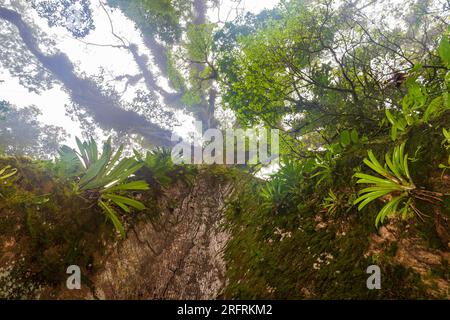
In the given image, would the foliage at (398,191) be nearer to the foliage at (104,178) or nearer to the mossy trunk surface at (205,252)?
the mossy trunk surface at (205,252)

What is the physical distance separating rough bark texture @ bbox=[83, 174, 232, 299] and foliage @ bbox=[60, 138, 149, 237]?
14.6 inches

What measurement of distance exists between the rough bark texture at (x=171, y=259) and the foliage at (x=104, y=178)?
370 millimetres

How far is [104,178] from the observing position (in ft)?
8.96

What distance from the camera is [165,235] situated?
3381 mm

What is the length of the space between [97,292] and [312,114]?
183 inches

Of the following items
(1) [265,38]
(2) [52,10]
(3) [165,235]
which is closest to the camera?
(3) [165,235]

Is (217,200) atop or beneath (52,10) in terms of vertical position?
beneath

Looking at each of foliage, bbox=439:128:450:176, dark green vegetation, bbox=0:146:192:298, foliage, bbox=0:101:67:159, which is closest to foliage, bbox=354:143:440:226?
foliage, bbox=439:128:450:176

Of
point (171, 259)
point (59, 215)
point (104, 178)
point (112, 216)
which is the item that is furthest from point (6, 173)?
point (171, 259)

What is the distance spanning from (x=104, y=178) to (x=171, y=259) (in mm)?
1413

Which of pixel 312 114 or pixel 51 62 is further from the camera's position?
pixel 51 62

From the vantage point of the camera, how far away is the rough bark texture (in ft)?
8.16
